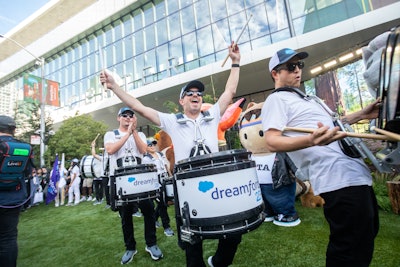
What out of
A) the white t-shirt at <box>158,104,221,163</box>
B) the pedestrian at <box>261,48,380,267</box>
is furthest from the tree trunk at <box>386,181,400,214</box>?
the white t-shirt at <box>158,104,221,163</box>

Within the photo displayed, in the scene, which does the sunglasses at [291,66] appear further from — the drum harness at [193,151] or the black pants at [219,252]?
the black pants at [219,252]

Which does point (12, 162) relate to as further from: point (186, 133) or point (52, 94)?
point (52, 94)

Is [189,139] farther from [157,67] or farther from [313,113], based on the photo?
[157,67]

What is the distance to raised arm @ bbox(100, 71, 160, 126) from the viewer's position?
2342 mm

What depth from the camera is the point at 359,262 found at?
142cm

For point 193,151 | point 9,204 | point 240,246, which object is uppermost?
point 193,151

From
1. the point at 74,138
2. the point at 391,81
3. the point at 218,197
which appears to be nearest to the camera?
the point at 391,81

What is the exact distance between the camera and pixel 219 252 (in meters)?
2.22

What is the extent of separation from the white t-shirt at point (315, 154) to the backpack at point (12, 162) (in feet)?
8.98

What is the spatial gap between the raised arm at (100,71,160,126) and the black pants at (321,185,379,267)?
1.69 meters

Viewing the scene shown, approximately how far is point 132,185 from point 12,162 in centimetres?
134

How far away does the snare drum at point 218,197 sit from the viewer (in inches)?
63.6

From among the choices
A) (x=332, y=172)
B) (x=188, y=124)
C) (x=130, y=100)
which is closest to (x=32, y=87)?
(x=130, y=100)

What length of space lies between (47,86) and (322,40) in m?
16.9
